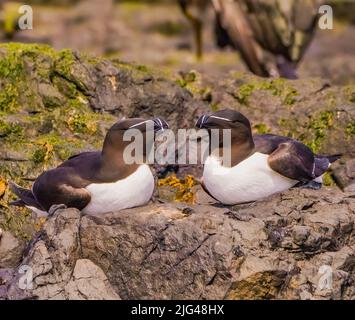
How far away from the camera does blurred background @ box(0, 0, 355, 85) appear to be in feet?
54.9

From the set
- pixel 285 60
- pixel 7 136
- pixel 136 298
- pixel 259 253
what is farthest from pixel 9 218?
pixel 285 60

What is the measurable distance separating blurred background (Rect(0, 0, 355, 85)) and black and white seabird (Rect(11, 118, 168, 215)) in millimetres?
4183

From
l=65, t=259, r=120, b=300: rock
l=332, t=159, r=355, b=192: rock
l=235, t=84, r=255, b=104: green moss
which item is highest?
l=235, t=84, r=255, b=104: green moss

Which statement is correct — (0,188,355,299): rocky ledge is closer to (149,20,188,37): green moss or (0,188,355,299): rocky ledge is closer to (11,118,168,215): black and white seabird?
(11,118,168,215): black and white seabird

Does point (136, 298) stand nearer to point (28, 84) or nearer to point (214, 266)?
point (214, 266)

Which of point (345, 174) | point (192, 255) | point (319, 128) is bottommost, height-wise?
point (192, 255)

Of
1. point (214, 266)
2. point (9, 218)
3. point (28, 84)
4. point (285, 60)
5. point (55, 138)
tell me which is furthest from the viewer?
point (285, 60)

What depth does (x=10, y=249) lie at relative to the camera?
962cm

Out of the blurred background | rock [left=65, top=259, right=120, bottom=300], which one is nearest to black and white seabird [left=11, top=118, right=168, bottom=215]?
rock [left=65, top=259, right=120, bottom=300]

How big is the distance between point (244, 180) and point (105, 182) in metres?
1.25

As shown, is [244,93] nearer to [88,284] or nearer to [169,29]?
[88,284]

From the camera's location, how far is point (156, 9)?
3038 cm

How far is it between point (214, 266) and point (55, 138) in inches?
120

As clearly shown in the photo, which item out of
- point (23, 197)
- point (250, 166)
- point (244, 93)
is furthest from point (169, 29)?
point (250, 166)
